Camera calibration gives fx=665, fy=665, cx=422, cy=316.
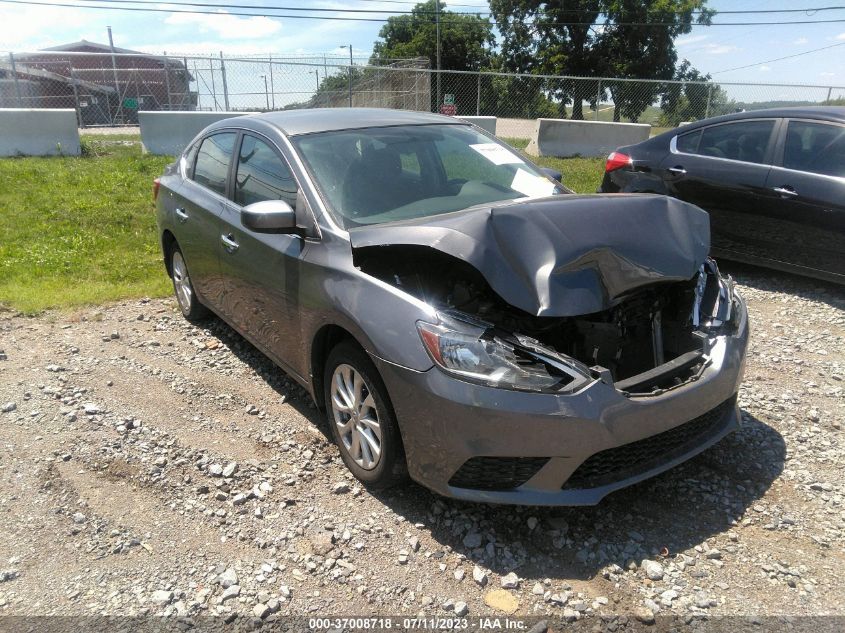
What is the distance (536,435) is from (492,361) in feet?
1.09

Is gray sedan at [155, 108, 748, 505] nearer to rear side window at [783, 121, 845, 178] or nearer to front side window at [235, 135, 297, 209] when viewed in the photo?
front side window at [235, 135, 297, 209]

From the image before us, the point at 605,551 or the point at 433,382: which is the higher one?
the point at 433,382

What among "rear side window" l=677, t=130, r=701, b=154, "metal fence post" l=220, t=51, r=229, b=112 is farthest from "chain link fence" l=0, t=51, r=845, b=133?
"rear side window" l=677, t=130, r=701, b=154

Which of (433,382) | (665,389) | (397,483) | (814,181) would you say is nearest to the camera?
(433,382)

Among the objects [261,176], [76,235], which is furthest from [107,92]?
[261,176]

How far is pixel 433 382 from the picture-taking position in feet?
8.59

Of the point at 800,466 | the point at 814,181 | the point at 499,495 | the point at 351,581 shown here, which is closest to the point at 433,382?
the point at 499,495

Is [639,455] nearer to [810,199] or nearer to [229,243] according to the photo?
[229,243]

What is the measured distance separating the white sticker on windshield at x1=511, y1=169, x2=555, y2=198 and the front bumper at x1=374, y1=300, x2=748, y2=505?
1.54m

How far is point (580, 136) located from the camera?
586 inches

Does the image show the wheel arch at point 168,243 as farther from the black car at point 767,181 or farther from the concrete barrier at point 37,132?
the concrete barrier at point 37,132

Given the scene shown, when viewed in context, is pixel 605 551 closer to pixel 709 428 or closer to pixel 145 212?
pixel 709 428

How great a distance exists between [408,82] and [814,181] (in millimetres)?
18445

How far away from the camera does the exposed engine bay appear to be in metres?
2.80
